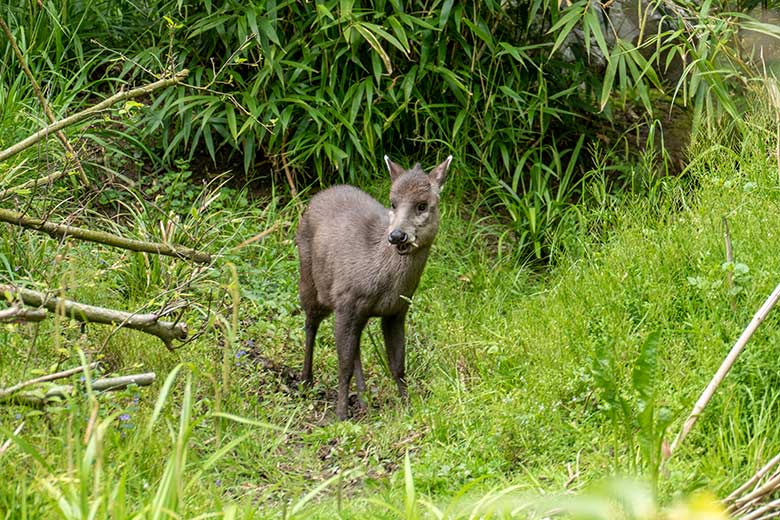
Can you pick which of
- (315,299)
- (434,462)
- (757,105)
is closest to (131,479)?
(434,462)

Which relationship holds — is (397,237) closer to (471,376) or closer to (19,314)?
(471,376)

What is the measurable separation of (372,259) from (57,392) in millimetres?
2173

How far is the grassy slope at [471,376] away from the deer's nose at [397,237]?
69cm

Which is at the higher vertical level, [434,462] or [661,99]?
[661,99]

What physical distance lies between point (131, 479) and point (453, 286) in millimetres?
3133

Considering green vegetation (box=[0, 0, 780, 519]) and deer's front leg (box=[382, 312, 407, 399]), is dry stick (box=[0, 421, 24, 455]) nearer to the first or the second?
green vegetation (box=[0, 0, 780, 519])

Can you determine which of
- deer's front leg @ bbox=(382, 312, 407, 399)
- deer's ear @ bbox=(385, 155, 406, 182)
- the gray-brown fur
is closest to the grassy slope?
deer's front leg @ bbox=(382, 312, 407, 399)

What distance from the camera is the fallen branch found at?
3.58 meters

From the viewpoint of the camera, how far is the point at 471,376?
5523 mm

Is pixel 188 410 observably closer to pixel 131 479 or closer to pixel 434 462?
pixel 131 479

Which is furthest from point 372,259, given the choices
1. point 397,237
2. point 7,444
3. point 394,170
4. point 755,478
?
point 755,478

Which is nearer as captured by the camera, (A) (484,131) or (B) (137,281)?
(B) (137,281)

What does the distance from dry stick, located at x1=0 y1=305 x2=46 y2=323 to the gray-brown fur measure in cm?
198

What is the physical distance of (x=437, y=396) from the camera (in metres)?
5.36
